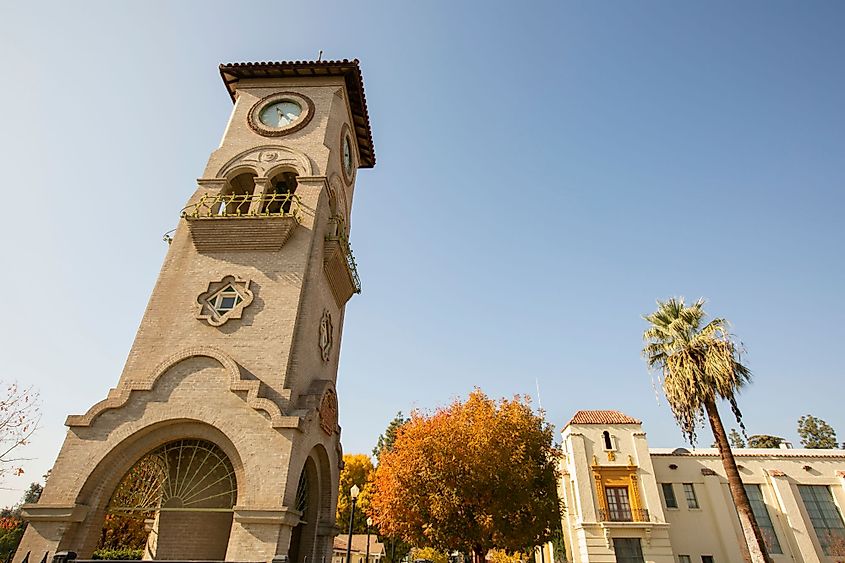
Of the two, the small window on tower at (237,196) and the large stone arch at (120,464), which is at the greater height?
the small window on tower at (237,196)

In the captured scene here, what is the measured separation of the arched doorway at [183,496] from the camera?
1258cm

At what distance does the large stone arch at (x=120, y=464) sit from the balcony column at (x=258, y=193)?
285 inches

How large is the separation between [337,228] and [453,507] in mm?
14622

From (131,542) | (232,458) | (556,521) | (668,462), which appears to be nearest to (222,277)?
(232,458)

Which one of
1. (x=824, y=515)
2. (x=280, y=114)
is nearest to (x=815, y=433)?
(x=824, y=515)

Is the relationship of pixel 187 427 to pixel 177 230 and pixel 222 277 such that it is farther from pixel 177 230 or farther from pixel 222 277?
pixel 177 230

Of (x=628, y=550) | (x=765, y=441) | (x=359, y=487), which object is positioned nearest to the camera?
(x=628, y=550)

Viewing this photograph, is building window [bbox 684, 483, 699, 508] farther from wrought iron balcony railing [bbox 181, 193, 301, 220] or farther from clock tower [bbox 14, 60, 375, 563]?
wrought iron balcony railing [bbox 181, 193, 301, 220]

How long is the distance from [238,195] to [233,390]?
8.20m

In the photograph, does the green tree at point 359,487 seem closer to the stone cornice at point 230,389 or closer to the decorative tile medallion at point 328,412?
the decorative tile medallion at point 328,412

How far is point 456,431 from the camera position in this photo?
23.2 meters

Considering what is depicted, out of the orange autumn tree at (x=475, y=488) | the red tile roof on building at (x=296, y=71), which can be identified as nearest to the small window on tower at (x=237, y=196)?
the red tile roof on building at (x=296, y=71)

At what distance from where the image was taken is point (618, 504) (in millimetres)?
28703

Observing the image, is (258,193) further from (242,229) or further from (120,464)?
(120,464)
